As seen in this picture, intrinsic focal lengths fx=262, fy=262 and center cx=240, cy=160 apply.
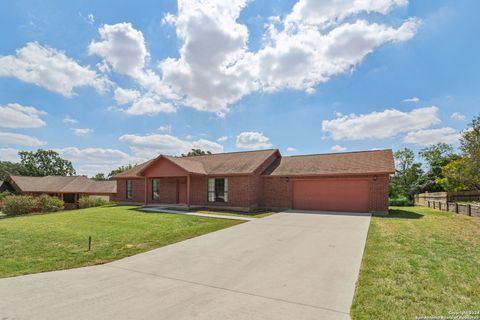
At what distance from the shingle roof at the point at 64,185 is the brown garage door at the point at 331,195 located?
86.2ft

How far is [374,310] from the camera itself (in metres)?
3.85

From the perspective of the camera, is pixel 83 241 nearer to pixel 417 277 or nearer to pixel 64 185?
pixel 417 277

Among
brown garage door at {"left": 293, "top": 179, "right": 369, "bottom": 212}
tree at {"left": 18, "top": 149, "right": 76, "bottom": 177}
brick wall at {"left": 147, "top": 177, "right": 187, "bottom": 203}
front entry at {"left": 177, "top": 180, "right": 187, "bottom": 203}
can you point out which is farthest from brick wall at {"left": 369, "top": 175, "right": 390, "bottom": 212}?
tree at {"left": 18, "top": 149, "right": 76, "bottom": 177}

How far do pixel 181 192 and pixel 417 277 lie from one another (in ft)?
59.4

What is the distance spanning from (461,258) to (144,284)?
7.43m

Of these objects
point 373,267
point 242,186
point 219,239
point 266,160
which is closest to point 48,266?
point 219,239

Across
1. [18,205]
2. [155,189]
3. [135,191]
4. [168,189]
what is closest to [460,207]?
[168,189]

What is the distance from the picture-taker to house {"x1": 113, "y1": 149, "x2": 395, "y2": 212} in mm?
16453

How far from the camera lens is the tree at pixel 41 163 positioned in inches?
2514

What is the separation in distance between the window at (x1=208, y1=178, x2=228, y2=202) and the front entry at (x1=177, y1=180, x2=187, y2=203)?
7.99 feet

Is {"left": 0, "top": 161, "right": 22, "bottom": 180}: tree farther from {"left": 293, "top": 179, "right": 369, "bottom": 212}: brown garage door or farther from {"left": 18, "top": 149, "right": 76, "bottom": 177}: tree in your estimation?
{"left": 293, "top": 179, "right": 369, "bottom": 212}: brown garage door

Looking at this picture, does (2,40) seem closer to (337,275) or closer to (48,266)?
(48,266)

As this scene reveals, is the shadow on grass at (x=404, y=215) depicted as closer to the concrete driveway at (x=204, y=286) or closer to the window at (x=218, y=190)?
the concrete driveway at (x=204, y=286)

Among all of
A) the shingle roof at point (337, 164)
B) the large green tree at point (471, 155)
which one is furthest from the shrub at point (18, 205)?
the large green tree at point (471, 155)
